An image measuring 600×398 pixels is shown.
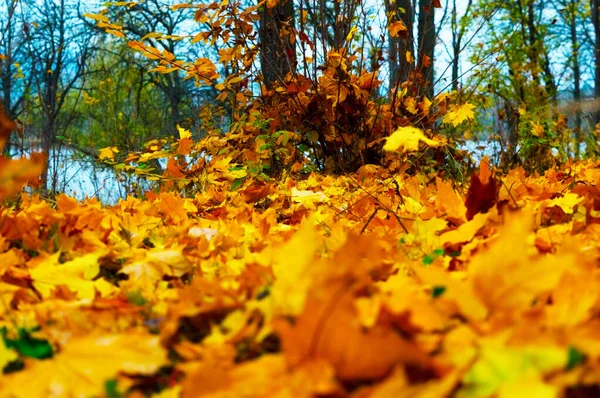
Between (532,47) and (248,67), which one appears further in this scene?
(532,47)

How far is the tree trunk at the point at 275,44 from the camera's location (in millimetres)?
3564

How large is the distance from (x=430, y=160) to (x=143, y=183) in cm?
281

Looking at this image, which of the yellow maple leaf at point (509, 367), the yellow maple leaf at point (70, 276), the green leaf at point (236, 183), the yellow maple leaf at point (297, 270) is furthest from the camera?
the green leaf at point (236, 183)

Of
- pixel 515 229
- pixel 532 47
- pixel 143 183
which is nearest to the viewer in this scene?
pixel 515 229

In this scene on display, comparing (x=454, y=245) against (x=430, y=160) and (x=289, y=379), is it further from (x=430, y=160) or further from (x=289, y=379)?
(x=430, y=160)

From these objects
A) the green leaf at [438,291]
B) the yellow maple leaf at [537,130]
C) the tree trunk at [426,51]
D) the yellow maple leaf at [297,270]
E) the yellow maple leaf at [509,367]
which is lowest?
the yellow maple leaf at [509,367]

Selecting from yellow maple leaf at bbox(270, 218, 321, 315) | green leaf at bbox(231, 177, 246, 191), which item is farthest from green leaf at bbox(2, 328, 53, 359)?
green leaf at bbox(231, 177, 246, 191)

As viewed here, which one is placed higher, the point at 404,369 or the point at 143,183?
the point at 143,183

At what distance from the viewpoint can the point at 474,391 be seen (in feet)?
1.71

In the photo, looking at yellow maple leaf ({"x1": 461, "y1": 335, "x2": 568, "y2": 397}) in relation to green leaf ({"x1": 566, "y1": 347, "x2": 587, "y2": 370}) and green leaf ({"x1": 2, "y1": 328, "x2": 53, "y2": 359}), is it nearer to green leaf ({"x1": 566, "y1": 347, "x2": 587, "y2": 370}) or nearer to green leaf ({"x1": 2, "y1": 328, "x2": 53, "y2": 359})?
green leaf ({"x1": 566, "y1": 347, "x2": 587, "y2": 370})

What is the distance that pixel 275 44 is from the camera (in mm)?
3770

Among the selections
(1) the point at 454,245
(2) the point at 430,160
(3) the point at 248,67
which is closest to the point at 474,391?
(1) the point at 454,245

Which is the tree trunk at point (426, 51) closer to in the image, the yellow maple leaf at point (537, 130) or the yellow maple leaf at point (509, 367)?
the yellow maple leaf at point (537, 130)

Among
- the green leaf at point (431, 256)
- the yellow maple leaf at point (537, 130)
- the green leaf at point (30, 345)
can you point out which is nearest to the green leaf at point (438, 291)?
the green leaf at point (431, 256)
